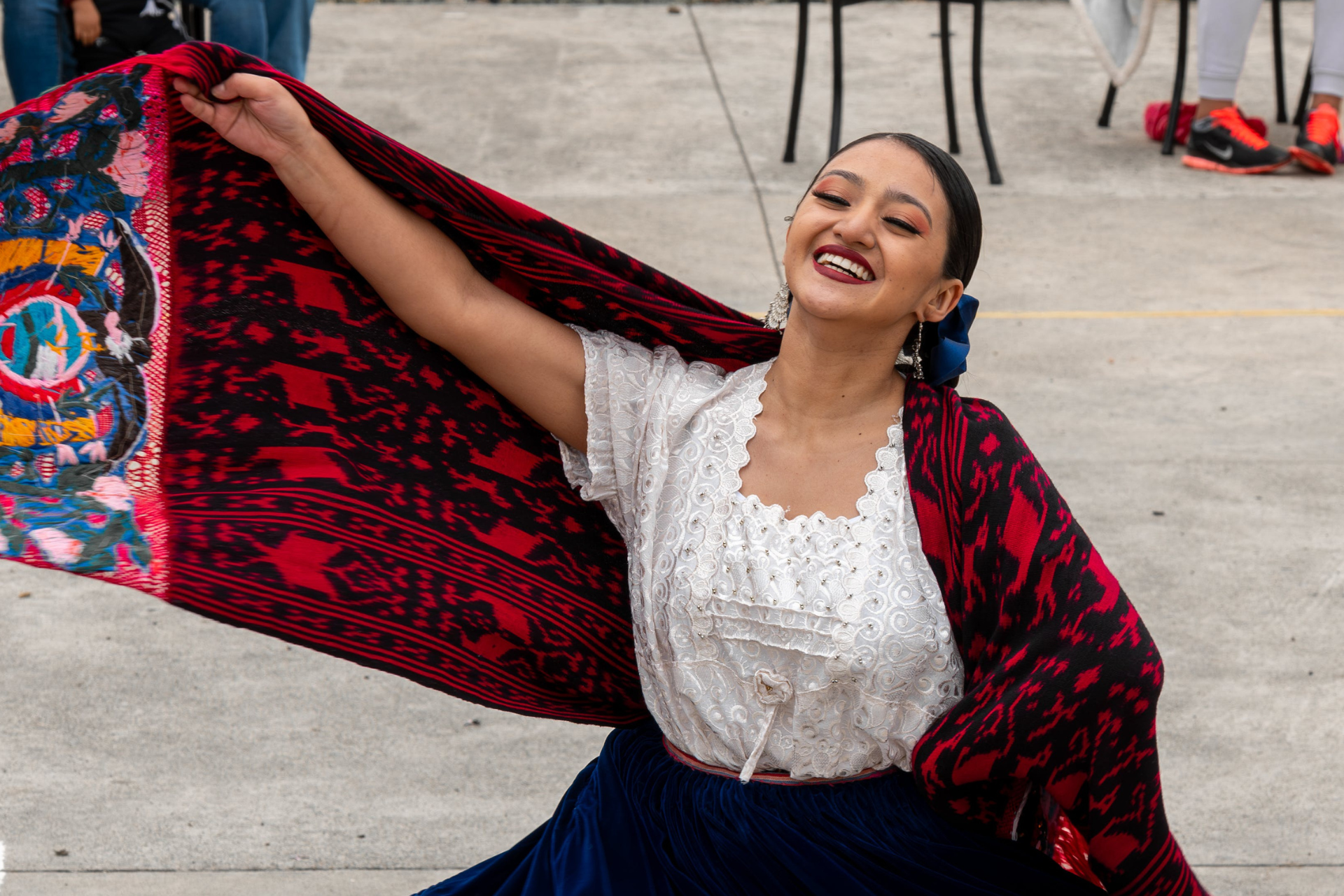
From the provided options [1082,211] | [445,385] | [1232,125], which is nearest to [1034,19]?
[1232,125]

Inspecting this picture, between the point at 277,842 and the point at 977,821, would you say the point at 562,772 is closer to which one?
the point at 277,842

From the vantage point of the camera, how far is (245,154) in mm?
2014

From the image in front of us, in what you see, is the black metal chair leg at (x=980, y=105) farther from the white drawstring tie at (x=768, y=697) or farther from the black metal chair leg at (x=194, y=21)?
the white drawstring tie at (x=768, y=697)

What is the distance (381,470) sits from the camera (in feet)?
6.95

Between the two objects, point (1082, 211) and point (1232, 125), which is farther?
point (1232, 125)

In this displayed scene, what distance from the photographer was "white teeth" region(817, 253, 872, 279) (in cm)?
191

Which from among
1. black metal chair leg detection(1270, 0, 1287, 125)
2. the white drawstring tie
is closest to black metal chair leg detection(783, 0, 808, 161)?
black metal chair leg detection(1270, 0, 1287, 125)

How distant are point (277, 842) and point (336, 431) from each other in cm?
113

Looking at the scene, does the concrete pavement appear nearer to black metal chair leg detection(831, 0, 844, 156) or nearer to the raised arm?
black metal chair leg detection(831, 0, 844, 156)

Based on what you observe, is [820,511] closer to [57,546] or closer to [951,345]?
[951,345]

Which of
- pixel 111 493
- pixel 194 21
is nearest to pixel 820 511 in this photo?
pixel 111 493

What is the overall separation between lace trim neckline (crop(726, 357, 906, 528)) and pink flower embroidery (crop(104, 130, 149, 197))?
33.2 inches

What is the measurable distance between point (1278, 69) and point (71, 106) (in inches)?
256

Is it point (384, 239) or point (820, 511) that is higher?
point (384, 239)
